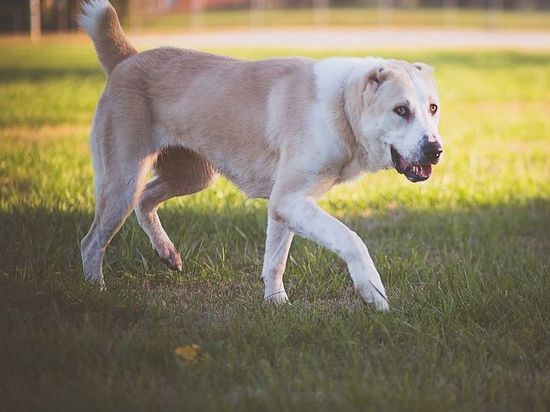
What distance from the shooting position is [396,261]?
5.56m

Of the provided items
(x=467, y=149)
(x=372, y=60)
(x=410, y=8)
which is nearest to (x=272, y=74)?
(x=372, y=60)

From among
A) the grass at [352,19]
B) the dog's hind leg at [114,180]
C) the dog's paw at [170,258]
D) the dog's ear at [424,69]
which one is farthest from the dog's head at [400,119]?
the grass at [352,19]

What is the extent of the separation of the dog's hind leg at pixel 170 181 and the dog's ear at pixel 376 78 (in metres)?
1.52

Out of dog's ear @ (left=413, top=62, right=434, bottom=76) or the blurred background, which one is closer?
dog's ear @ (left=413, top=62, right=434, bottom=76)

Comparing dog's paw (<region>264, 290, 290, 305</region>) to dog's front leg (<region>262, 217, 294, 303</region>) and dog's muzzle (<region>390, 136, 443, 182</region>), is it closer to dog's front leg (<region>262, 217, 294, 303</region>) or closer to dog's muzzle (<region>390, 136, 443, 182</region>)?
dog's front leg (<region>262, 217, 294, 303</region>)

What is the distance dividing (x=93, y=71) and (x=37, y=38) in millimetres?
18116

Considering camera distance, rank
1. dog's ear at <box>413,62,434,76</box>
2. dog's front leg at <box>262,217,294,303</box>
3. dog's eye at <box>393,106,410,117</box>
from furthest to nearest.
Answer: dog's front leg at <box>262,217,294,303</box> < dog's ear at <box>413,62,434,76</box> < dog's eye at <box>393,106,410,117</box>

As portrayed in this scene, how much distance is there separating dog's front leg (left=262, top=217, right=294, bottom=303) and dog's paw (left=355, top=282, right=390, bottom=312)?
2.26 feet

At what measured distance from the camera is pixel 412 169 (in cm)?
453

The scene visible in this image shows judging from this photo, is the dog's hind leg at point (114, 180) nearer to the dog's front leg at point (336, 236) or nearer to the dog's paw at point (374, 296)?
the dog's front leg at point (336, 236)

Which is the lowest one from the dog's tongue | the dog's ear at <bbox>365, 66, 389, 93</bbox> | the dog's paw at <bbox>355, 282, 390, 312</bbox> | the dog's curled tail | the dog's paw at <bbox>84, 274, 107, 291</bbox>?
the dog's paw at <bbox>84, 274, 107, 291</bbox>

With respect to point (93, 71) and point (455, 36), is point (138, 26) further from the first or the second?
point (93, 71)

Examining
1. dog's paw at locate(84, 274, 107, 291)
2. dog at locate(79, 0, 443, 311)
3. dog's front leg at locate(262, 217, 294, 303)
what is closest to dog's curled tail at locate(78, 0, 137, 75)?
dog at locate(79, 0, 443, 311)

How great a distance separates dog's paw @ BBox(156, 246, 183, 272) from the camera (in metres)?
5.48
